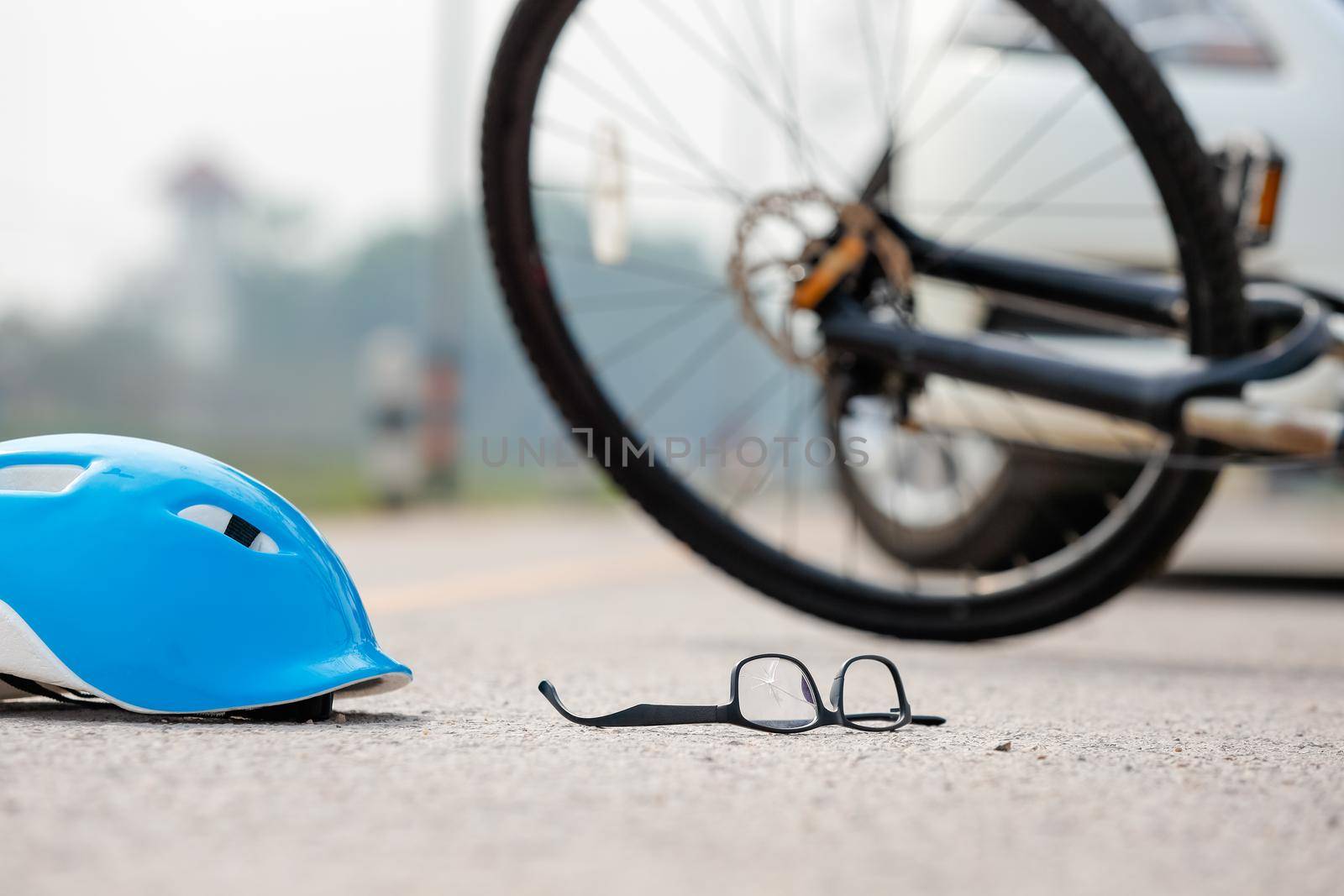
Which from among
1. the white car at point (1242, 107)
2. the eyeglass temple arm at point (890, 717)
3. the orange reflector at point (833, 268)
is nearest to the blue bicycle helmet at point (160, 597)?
the eyeglass temple arm at point (890, 717)

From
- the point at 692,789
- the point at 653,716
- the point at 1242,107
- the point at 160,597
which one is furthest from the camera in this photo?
the point at 1242,107

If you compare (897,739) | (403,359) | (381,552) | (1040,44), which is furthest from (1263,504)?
(897,739)

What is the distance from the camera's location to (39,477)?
6.52 ft

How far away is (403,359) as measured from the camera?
11570mm

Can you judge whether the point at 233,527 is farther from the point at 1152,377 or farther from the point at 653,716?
the point at 1152,377

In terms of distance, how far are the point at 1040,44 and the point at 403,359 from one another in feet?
27.2

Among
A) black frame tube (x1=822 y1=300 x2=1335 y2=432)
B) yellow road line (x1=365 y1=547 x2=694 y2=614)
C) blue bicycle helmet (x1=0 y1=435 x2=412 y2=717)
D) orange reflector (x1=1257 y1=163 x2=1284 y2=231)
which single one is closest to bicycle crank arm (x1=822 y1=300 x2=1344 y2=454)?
black frame tube (x1=822 y1=300 x2=1335 y2=432)

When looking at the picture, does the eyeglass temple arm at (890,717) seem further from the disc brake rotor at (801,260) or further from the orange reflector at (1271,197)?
the orange reflector at (1271,197)

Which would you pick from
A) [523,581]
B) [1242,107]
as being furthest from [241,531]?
[523,581]

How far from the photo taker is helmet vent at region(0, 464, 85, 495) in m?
1.98

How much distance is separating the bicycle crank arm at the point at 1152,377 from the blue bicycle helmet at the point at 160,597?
1.21 m

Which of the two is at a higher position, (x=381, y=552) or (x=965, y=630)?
(x=381, y=552)

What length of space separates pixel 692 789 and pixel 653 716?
40cm

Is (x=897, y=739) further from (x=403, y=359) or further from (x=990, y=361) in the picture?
(x=403, y=359)
